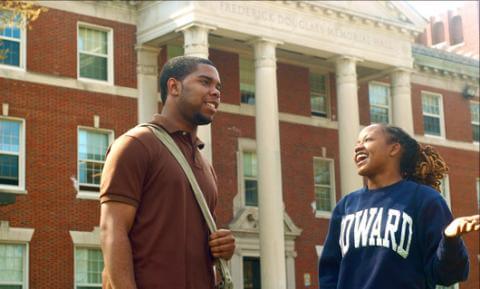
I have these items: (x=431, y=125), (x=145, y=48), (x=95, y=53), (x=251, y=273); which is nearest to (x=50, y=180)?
(x=95, y=53)

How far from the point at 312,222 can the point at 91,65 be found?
32.1 feet

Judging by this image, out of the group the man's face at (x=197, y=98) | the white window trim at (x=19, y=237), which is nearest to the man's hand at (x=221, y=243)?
the man's face at (x=197, y=98)

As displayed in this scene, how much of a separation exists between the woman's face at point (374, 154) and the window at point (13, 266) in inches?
781

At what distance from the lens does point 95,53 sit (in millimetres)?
27828

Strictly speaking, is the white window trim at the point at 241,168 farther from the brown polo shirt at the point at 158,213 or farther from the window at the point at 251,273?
the brown polo shirt at the point at 158,213

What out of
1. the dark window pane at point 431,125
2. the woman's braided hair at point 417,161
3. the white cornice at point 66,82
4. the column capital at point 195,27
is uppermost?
the column capital at point 195,27

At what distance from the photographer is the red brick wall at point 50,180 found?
25.3 meters

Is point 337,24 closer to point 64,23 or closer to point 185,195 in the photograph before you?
point 64,23

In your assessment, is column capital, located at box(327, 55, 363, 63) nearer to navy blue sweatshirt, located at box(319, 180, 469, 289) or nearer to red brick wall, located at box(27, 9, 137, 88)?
red brick wall, located at box(27, 9, 137, 88)

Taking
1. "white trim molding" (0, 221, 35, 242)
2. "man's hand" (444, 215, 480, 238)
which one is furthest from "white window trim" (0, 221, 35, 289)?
"man's hand" (444, 215, 480, 238)

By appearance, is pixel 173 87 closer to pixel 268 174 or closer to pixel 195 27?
pixel 195 27

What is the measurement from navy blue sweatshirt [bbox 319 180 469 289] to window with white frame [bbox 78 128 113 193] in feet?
69.5

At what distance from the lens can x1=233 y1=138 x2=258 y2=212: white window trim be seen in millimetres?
30577

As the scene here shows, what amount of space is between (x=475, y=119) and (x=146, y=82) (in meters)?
17.4
